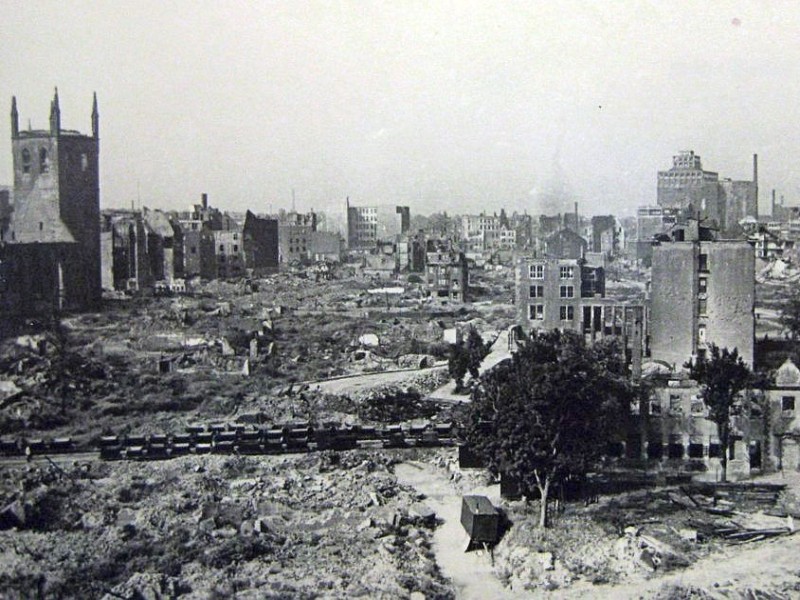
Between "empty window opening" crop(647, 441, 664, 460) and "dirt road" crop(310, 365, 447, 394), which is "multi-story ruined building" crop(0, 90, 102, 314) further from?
"empty window opening" crop(647, 441, 664, 460)

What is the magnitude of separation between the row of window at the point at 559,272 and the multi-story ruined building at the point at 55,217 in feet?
125

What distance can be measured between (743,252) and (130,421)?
37418 millimetres

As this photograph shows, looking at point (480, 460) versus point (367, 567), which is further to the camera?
point (480, 460)

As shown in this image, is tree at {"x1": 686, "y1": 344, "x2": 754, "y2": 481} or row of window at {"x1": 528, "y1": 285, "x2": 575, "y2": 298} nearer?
tree at {"x1": 686, "y1": 344, "x2": 754, "y2": 481}

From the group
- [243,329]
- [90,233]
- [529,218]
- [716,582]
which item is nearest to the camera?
[716,582]

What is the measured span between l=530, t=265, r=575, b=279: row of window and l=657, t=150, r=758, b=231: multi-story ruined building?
2223 inches

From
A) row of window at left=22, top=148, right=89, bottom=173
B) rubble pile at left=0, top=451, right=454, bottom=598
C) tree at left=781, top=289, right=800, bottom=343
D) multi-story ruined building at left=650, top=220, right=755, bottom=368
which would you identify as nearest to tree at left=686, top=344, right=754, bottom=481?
multi-story ruined building at left=650, top=220, right=755, bottom=368

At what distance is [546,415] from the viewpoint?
32.6 m

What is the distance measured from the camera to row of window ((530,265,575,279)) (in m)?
60.7

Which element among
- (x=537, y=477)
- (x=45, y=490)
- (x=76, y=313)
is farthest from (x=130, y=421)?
(x=76, y=313)

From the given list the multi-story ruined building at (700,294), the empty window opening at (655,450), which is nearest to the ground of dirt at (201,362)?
the multi-story ruined building at (700,294)

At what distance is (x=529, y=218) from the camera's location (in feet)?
601

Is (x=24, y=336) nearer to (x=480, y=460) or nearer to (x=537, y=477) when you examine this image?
(x=480, y=460)

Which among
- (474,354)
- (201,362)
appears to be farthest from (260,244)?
(474,354)
